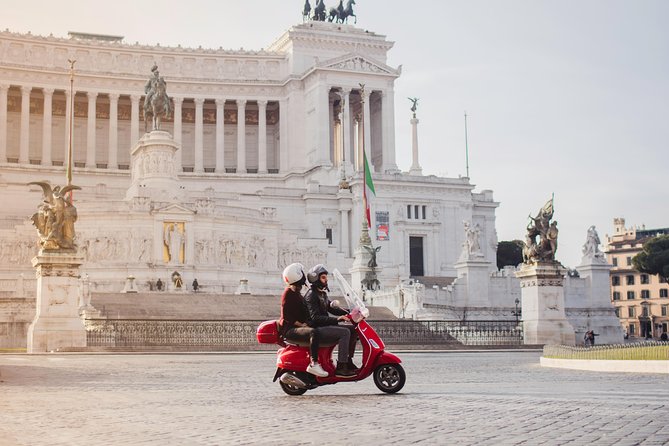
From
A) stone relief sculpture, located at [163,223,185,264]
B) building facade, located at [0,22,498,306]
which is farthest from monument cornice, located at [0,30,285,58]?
stone relief sculpture, located at [163,223,185,264]

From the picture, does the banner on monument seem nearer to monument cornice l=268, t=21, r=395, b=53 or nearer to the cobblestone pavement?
monument cornice l=268, t=21, r=395, b=53

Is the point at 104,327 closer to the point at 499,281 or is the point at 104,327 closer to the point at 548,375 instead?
the point at 548,375

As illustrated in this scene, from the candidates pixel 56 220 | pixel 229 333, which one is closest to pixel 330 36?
pixel 229 333

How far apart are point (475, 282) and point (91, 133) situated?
5384cm

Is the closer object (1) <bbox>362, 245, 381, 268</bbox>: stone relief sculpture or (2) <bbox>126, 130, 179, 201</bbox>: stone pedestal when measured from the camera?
(1) <bbox>362, 245, 381, 268</bbox>: stone relief sculpture

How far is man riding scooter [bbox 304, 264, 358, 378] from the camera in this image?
1573cm

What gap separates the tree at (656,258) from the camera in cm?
9725

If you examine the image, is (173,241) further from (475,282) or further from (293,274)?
(293,274)

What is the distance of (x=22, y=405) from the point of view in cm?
1501

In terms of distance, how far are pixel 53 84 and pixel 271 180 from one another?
937 inches

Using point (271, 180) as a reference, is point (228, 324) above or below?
below

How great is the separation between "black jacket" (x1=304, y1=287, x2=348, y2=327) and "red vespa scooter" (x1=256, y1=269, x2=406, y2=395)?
29 centimetres

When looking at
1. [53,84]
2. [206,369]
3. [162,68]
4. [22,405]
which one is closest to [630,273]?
[162,68]

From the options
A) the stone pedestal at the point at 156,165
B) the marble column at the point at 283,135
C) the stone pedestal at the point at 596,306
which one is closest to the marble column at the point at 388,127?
the marble column at the point at 283,135
